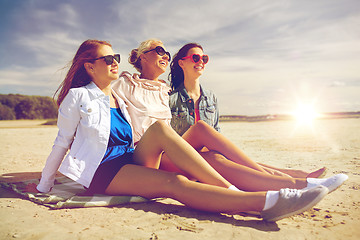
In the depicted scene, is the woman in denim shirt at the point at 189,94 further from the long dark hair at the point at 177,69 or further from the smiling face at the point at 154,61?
the smiling face at the point at 154,61

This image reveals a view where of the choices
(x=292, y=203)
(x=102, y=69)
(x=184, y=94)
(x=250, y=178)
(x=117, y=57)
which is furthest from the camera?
(x=184, y=94)

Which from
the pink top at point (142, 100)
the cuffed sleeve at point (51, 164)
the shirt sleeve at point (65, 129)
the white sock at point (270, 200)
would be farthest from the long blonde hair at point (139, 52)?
the white sock at point (270, 200)

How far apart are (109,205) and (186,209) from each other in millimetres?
824

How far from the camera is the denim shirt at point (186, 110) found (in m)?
4.26

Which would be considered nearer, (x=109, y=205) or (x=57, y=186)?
(x=109, y=205)

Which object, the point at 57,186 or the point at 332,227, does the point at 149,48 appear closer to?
the point at 57,186

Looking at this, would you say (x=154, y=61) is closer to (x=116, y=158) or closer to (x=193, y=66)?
(x=193, y=66)

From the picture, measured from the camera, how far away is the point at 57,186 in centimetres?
379

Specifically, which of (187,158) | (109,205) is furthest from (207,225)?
(109,205)

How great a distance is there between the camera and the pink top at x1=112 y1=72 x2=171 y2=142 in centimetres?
354

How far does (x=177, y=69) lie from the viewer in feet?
15.5

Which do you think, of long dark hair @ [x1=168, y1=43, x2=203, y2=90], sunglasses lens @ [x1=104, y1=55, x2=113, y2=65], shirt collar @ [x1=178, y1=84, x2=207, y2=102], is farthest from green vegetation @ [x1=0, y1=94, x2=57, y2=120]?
sunglasses lens @ [x1=104, y1=55, x2=113, y2=65]

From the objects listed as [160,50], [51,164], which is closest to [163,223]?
[51,164]

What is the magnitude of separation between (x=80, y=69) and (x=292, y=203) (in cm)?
270
